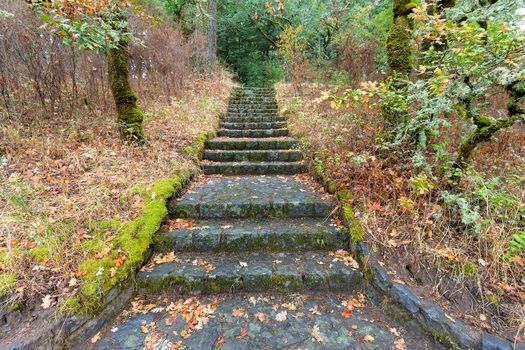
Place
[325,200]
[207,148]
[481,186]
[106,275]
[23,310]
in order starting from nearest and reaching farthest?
[23,310] → [106,275] → [481,186] → [325,200] → [207,148]

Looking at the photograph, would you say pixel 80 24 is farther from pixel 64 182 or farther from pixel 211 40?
pixel 211 40

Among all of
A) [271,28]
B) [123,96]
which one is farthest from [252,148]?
[271,28]

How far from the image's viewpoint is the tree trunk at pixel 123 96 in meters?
4.27

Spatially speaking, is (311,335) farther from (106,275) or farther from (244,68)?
(244,68)

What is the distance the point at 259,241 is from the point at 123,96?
3451mm

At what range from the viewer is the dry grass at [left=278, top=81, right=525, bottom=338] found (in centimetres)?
230

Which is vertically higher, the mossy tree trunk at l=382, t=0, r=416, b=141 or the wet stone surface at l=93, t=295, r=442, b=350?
the mossy tree trunk at l=382, t=0, r=416, b=141

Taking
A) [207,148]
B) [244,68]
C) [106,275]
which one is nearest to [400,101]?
[106,275]

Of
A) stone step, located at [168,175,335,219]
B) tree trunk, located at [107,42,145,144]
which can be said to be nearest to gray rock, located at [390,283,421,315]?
stone step, located at [168,175,335,219]

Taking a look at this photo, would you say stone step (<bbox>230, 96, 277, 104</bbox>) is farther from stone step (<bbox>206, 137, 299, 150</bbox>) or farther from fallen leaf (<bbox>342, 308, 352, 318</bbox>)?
fallen leaf (<bbox>342, 308, 352, 318</bbox>)

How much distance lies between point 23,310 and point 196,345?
1.48 meters

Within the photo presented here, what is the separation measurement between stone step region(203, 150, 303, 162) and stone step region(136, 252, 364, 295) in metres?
2.73

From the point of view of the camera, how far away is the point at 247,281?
2.67 m

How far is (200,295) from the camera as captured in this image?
2.65 metres
